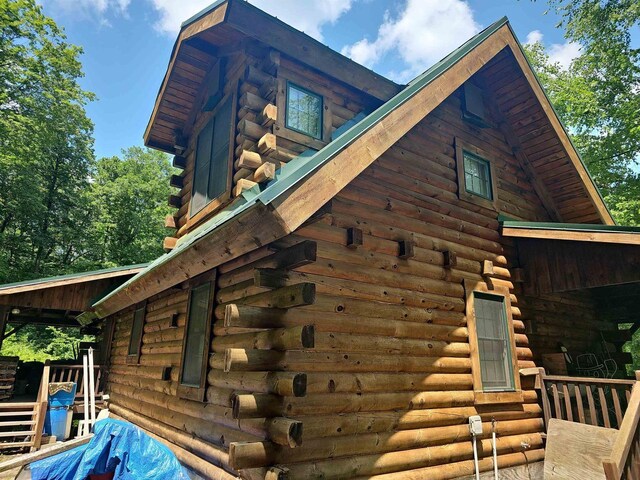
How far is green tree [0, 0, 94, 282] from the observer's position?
20109 millimetres

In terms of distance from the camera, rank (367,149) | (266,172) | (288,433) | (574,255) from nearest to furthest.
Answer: (288,433) → (367,149) → (266,172) → (574,255)

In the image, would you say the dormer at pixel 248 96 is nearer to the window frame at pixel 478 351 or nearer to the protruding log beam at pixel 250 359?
the protruding log beam at pixel 250 359

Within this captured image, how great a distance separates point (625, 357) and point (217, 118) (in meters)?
9.93

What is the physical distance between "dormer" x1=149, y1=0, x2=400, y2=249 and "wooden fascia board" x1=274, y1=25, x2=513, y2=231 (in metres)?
1.55

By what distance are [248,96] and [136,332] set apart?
238 inches

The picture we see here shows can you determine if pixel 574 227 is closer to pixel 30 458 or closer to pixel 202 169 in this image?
pixel 202 169

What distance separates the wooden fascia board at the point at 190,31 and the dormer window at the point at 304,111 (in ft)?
4.48

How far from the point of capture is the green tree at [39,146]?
20109 mm

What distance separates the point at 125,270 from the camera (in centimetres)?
1220

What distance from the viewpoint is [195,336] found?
19.6ft

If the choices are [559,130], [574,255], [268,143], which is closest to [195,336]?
[268,143]

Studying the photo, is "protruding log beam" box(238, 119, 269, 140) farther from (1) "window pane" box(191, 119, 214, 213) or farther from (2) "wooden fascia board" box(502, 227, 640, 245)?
(2) "wooden fascia board" box(502, 227, 640, 245)

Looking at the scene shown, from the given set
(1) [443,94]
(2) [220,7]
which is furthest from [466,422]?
(2) [220,7]

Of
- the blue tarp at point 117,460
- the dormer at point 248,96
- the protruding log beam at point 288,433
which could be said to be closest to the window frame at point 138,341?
the dormer at point 248,96
